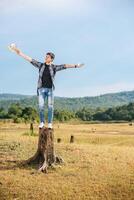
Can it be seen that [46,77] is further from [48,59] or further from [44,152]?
[44,152]

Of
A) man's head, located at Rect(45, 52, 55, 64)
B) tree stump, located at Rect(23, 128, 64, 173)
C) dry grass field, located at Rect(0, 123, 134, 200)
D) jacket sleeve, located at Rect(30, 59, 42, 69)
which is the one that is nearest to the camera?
dry grass field, located at Rect(0, 123, 134, 200)

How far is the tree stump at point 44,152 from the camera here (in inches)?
774

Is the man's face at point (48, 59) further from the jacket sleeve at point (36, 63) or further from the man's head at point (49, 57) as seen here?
the jacket sleeve at point (36, 63)

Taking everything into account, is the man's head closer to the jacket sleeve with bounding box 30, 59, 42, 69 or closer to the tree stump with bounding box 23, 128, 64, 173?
A: the jacket sleeve with bounding box 30, 59, 42, 69

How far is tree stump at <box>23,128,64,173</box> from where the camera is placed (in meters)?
19.7

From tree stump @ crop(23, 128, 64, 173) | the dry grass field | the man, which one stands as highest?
the man

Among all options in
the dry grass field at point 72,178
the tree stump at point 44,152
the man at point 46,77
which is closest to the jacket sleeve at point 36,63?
the man at point 46,77

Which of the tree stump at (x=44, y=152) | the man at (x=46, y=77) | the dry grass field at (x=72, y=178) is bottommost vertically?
the dry grass field at (x=72, y=178)

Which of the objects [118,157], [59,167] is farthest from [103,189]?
[118,157]

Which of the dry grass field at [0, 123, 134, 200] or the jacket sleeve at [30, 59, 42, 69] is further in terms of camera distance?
the jacket sleeve at [30, 59, 42, 69]

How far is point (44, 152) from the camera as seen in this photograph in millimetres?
19609

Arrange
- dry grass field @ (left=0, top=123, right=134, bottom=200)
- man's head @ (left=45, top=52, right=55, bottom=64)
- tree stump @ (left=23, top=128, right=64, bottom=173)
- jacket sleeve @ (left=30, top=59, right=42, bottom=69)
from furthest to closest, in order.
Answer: jacket sleeve @ (left=30, top=59, right=42, bottom=69) < man's head @ (left=45, top=52, right=55, bottom=64) < tree stump @ (left=23, top=128, right=64, bottom=173) < dry grass field @ (left=0, top=123, right=134, bottom=200)

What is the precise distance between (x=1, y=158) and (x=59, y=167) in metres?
2.96

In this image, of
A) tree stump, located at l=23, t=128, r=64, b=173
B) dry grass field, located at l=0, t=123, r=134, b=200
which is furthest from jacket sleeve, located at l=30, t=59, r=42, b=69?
dry grass field, located at l=0, t=123, r=134, b=200
